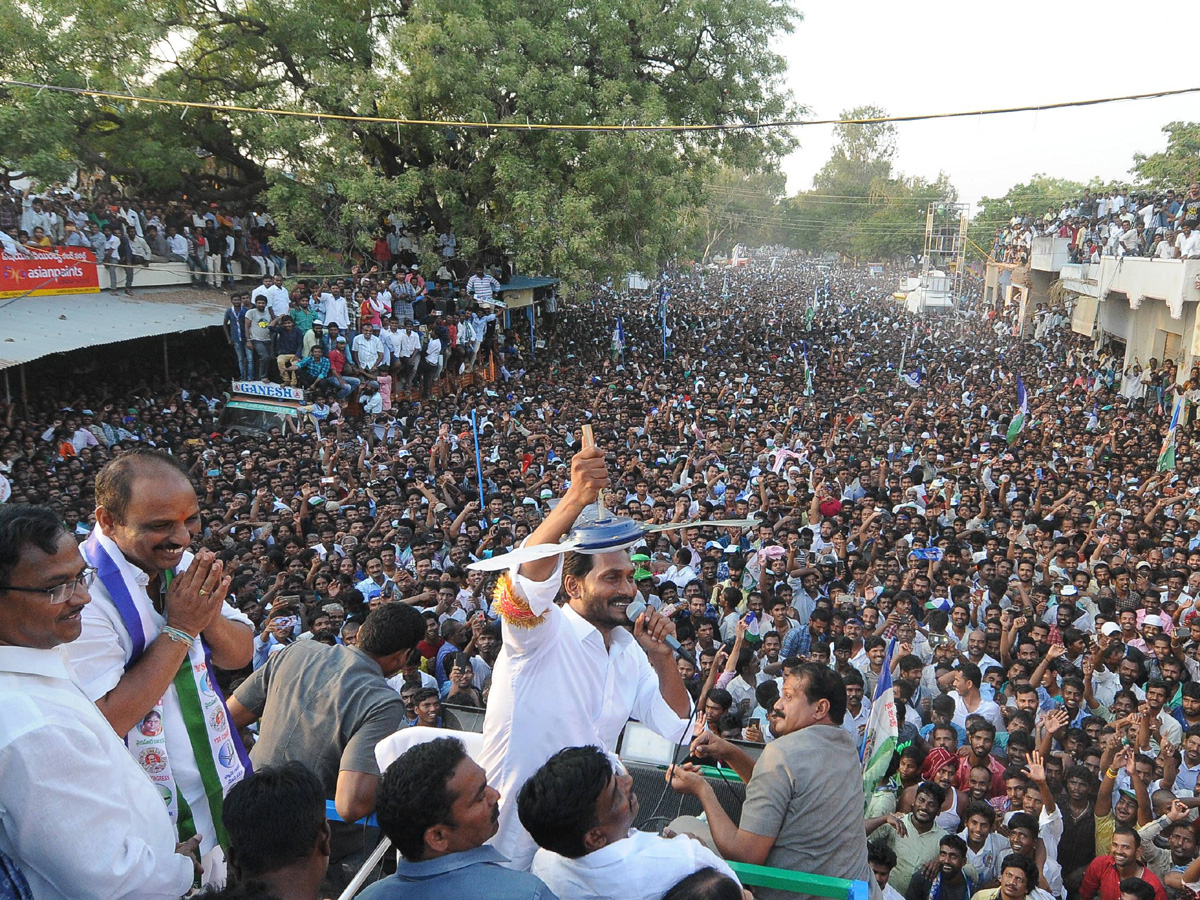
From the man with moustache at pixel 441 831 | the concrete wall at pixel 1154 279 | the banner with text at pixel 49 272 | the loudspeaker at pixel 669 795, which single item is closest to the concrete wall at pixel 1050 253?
the concrete wall at pixel 1154 279

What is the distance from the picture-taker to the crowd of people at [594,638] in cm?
174

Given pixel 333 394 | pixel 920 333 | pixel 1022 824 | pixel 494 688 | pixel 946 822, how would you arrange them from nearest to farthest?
pixel 494 688 < pixel 1022 824 < pixel 946 822 < pixel 333 394 < pixel 920 333

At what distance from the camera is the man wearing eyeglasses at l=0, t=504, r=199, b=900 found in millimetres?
1351

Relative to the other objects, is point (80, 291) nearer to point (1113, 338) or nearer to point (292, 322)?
point (292, 322)

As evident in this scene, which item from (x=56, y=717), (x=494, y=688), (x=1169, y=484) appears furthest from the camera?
(x=1169, y=484)

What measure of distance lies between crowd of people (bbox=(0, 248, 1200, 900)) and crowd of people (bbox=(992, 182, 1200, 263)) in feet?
14.0

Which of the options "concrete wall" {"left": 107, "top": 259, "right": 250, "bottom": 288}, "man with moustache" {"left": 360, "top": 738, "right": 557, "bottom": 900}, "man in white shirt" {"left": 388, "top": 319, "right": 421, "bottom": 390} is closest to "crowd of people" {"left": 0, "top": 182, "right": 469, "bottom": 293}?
"concrete wall" {"left": 107, "top": 259, "right": 250, "bottom": 288}

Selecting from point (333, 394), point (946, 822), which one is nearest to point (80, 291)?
point (333, 394)

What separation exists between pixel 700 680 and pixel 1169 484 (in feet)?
21.6

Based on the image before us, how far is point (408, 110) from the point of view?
14859 mm

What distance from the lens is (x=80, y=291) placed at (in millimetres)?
11625

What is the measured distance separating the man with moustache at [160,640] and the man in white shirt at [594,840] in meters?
0.63

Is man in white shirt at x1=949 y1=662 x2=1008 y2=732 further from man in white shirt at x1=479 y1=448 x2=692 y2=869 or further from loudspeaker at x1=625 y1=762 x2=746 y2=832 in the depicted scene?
man in white shirt at x1=479 y1=448 x2=692 y2=869

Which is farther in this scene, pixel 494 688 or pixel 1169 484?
pixel 1169 484
